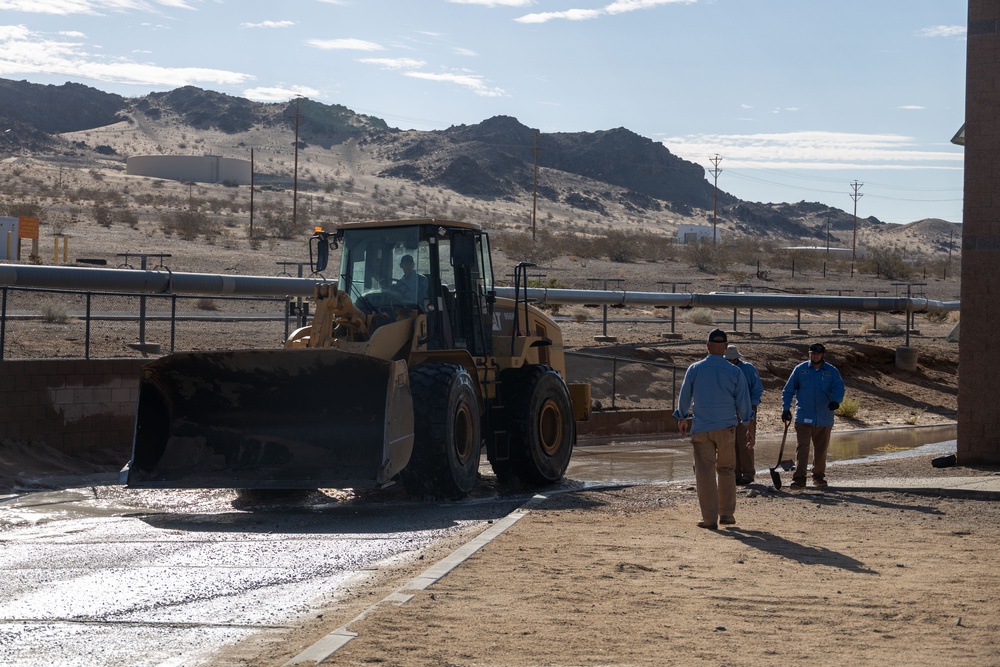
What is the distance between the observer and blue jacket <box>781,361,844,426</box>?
602 inches

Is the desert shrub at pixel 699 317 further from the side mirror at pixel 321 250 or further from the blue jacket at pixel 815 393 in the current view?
the side mirror at pixel 321 250

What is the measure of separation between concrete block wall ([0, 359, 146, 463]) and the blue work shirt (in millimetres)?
8973

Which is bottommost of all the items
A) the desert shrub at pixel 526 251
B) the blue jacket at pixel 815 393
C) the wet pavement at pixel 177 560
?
the wet pavement at pixel 177 560

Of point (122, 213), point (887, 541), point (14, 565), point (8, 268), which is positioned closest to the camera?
point (14, 565)

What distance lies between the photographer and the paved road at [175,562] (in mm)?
7316

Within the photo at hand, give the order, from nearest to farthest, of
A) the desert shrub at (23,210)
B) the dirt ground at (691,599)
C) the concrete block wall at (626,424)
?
the dirt ground at (691,599), the concrete block wall at (626,424), the desert shrub at (23,210)

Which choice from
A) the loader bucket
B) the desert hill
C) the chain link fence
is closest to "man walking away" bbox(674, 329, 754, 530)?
the loader bucket

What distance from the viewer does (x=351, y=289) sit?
14.6 m

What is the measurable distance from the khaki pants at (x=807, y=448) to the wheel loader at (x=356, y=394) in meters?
3.31

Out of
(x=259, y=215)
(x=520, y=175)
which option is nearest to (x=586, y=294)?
(x=259, y=215)

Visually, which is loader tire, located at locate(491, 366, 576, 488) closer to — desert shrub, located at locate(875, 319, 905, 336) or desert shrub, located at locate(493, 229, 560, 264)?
desert shrub, located at locate(875, 319, 905, 336)

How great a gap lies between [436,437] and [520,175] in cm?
14459

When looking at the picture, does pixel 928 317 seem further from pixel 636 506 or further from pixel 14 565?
pixel 14 565

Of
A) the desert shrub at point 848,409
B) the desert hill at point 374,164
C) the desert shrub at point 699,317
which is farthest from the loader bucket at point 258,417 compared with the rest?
the desert hill at point 374,164
